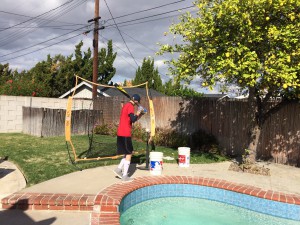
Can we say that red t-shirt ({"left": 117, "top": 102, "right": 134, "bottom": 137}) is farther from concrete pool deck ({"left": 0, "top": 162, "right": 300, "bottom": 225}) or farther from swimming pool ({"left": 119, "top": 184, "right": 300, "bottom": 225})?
swimming pool ({"left": 119, "top": 184, "right": 300, "bottom": 225})

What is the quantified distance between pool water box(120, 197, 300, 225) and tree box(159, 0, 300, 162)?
3.02 m

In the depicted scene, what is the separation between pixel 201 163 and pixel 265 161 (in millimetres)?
2525

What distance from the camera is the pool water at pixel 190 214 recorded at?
5.75 metres

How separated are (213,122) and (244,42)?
16.5ft

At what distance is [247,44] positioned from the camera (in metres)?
7.35

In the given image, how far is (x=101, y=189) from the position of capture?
238 inches

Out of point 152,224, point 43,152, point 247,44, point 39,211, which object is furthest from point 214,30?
point 43,152

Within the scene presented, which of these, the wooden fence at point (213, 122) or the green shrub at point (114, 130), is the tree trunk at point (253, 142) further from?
the green shrub at point (114, 130)

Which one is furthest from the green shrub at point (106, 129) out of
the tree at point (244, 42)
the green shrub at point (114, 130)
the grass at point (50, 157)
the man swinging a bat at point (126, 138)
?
the man swinging a bat at point (126, 138)

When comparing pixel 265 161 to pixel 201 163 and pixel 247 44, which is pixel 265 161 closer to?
pixel 201 163

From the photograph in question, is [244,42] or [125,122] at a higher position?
[244,42]

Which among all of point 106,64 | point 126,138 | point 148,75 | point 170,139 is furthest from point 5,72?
point 126,138

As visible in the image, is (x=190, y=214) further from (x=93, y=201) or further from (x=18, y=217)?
(x=18, y=217)

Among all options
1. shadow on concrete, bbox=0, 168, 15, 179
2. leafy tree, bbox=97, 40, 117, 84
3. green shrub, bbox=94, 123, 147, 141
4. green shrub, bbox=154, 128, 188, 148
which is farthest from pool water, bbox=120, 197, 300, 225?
leafy tree, bbox=97, 40, 117, 84
